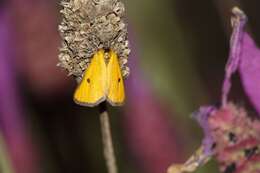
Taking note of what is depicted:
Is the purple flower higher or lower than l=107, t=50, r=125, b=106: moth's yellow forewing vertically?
lower

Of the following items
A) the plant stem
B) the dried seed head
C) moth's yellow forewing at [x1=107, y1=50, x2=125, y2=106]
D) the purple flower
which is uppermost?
the dried seed head

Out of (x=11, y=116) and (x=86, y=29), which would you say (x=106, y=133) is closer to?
(x=86, y=29)

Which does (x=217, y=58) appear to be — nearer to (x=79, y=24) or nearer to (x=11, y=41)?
(x=11, y=41)

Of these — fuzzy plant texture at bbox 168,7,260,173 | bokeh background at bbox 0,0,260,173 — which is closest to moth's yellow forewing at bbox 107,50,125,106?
fuzzy plant texture at bbox 168,7,260,173

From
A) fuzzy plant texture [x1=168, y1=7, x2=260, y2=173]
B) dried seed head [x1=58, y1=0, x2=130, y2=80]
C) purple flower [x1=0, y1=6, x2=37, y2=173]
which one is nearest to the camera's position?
dried seed head [x1=58, y1=0, x2=130, y2=80]

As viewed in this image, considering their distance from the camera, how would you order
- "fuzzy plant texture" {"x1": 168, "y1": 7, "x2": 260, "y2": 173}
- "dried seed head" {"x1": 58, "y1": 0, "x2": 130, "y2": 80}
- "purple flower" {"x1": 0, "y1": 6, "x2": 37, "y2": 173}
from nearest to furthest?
1. "dried seed head" {"x1": 58, "y1": 0, "x2": 130, "y2": 80}
2. "fuzzy plant texture" {"x1": 168, "y1": 7, "x2": 260, "y2": 173}
3. "purple flower" {"x1": 0, "y1": 6, "x2": 37, "y2": 173}

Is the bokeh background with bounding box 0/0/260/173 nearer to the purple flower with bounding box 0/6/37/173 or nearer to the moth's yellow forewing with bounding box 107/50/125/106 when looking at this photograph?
the purple flower with bounding box 0/6/37/173

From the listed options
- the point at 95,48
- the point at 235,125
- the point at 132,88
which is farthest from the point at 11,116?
the point at 95,48

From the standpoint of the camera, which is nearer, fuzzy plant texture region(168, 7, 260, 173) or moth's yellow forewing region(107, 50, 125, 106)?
moth's yellow forewing region(107, 50, 125, 106)

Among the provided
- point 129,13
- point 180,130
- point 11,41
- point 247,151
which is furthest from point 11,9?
point 247,151
